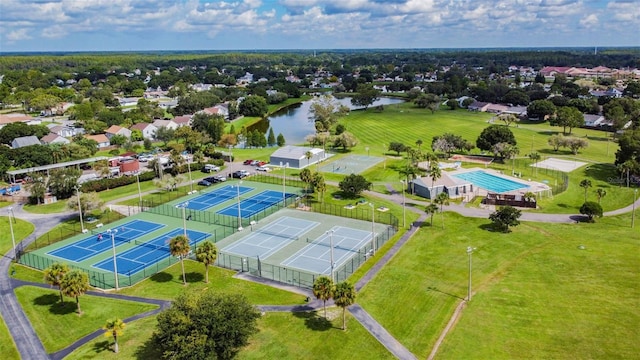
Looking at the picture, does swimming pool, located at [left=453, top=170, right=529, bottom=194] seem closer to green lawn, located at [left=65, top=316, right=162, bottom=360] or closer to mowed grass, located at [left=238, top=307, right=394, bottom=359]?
mowed grass, located at [left=238, top=307, right=394, bottom=359]

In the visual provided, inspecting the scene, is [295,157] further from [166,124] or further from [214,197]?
[166,124]

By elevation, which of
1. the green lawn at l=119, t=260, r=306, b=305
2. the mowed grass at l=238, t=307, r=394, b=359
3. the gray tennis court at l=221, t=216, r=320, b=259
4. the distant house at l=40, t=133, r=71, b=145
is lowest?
the mowed grass at l=238, t=307, r=394, b=359

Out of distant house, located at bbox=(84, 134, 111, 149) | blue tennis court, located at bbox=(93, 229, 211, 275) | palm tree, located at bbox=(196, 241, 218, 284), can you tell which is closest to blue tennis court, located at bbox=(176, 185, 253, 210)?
blue tennis court, located at bbox=(93, 229, 211, 275)

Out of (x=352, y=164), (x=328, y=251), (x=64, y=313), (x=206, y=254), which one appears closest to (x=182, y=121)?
(x=352, y=164)

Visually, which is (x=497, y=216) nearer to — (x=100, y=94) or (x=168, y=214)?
(x=168, y=214)

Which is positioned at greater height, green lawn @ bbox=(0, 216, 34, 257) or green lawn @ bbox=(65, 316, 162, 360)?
green lawn @ bbox=(0, 216, 34, 257)

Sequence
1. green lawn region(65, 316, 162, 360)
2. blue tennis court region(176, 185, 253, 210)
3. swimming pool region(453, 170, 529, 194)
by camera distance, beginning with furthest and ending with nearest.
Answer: swimming pool region(453, 170, 529, 194) < blue tennis court region(176, 185, 253, 210) < green lawn region(65, 316, 162, 360)
